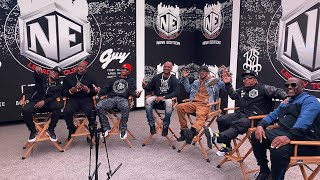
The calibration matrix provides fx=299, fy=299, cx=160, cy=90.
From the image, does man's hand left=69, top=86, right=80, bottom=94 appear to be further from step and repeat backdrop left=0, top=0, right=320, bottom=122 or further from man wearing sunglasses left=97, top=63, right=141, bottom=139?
step and repeat backdrop left=0, top=0, right=320, bottom=122

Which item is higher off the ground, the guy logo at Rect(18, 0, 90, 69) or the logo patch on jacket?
the guy logo at Rect(18, 0, 90, 69)

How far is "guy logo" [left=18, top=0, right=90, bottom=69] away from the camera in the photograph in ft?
16.3

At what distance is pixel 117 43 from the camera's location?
5.80 m

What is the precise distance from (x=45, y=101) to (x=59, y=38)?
1788 mm

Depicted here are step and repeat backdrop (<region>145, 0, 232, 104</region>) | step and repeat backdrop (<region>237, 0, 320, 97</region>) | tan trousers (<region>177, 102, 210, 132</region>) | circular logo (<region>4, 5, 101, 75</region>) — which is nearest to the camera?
tan trousers (<region>177, 102, 210, 132</region>)

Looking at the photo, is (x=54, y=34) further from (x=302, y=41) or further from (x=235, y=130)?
(x=302, y=41)

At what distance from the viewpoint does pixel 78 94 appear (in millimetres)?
4055

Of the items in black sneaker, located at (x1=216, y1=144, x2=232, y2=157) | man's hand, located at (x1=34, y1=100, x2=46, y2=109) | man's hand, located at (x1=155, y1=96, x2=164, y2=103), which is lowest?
black sneaker, located at (x1=216, y1=144, x2=232, y2=157)

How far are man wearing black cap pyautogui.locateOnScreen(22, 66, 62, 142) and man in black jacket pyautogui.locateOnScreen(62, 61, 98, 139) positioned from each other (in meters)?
0.12

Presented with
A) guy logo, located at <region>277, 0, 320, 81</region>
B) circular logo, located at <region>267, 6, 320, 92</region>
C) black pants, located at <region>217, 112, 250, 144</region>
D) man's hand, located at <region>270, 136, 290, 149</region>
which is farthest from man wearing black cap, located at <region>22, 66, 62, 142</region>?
guy logo, located at <region>277, 0, 320, 81</region>

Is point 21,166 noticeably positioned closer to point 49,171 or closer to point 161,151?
point 49,171

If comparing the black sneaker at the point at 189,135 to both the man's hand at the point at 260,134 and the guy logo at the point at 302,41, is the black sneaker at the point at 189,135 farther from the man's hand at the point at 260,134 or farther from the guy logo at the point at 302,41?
the guy logo at the point at 302,41

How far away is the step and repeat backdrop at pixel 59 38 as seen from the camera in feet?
16.1

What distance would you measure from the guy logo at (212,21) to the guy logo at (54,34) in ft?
7.64
